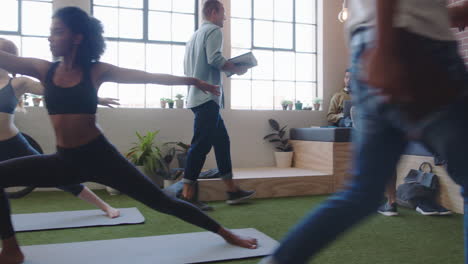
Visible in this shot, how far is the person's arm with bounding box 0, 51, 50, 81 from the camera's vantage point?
1.59m

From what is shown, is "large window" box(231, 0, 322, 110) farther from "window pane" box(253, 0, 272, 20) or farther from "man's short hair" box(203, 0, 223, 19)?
"man's short hair" box(203, 0, 223, 19)

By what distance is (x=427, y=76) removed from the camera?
31.9 inches

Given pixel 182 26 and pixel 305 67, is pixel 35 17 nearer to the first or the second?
pixel 182 26

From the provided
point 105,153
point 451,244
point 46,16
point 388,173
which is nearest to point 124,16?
point 46,16

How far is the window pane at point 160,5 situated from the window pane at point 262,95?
146 cm

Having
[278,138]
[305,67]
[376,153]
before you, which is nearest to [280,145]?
[278,138]

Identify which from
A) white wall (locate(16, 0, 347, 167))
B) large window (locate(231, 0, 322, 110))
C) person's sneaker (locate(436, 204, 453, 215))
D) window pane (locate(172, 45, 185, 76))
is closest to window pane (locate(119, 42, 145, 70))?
window pane (locate(172, 45, 185, 76))

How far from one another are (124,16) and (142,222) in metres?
2.95

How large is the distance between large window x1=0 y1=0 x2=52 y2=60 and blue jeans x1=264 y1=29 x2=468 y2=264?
4.30 meters

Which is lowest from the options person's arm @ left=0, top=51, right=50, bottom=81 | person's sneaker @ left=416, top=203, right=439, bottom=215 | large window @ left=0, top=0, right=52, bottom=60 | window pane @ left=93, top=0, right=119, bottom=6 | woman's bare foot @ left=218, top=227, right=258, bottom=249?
person's sneaker @ left=416, top=203, right=439, bottom=215

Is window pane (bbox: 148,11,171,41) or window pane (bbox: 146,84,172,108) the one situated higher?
window pane (bbox: 148,11,171,41)

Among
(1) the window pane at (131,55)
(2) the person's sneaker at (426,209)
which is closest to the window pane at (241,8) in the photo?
(1) the window pane at (131,55)

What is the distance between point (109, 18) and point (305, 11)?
270 cm

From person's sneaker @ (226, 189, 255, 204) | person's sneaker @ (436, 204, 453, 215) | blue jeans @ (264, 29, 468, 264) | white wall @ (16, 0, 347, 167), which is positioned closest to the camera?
blue jeans @ (264, 29, 468, 264)
